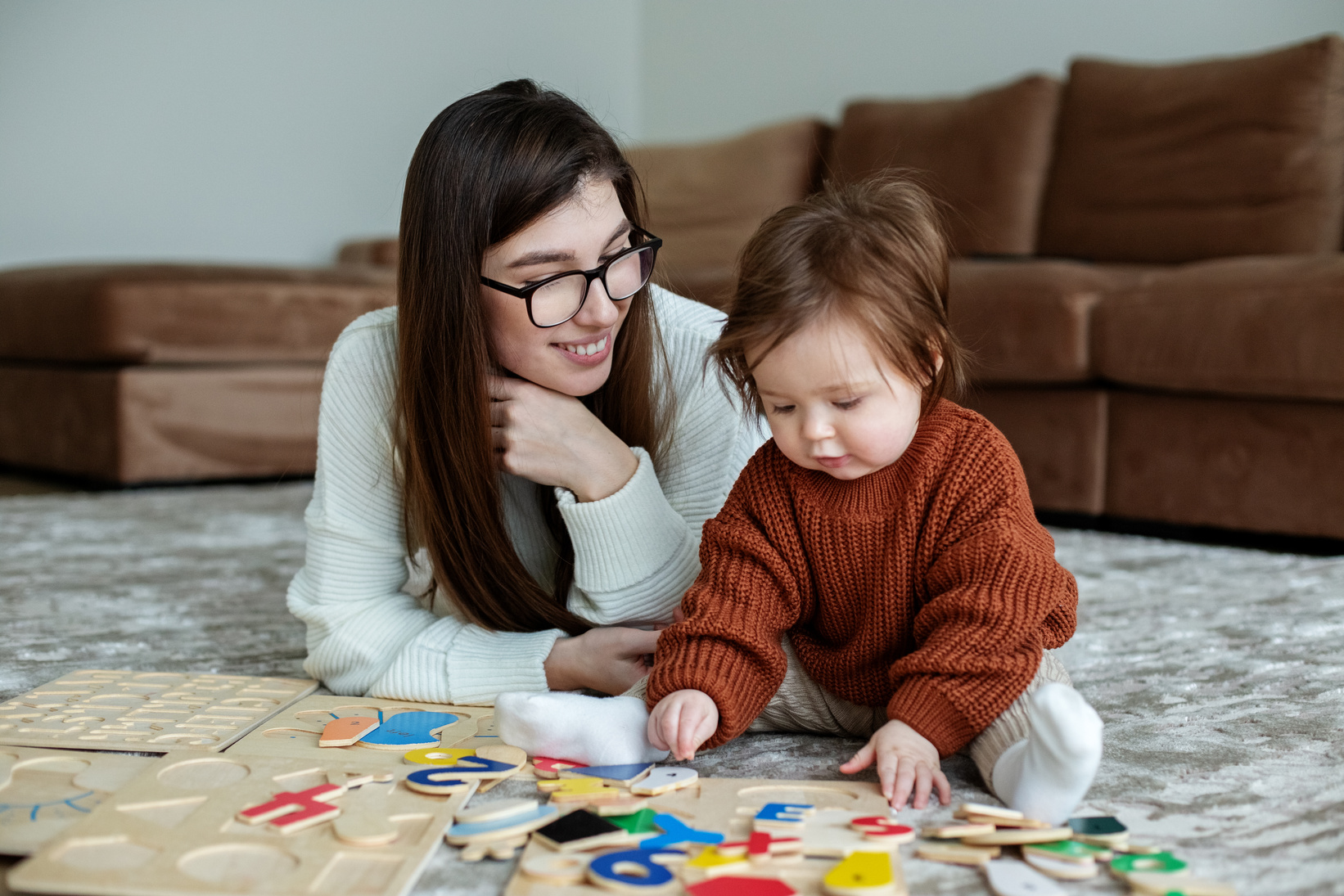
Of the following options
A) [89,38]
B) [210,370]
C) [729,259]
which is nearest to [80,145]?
[89,38]

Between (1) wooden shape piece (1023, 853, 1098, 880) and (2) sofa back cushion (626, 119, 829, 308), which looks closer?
(1) wooden shape piece (1023, 853, 1098, 880)

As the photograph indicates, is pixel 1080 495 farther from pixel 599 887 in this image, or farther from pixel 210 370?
pixel 210 370

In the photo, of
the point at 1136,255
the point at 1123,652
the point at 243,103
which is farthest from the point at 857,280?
the point at 243,103

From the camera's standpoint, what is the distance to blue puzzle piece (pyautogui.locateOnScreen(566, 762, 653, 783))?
0.79 meters

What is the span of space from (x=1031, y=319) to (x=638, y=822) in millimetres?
1462

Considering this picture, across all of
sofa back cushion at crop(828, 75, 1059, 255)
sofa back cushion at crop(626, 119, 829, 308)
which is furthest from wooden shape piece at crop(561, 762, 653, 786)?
sofa back cushion at crop(626, 119, 829, 308)

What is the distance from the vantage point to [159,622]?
1.37 metres

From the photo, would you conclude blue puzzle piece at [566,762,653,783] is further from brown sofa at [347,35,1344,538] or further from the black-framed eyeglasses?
brown sofa at [347,35,1344,538]

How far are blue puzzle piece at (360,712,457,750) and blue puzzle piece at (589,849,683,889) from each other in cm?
26

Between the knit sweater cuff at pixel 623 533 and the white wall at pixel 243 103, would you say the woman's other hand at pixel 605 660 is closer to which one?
the knit sweater cuff at pixel 623 533

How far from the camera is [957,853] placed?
2.22ft

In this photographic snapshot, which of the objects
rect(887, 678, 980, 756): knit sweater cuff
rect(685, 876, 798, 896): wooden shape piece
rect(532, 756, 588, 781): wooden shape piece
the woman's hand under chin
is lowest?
rect(532, 756, 588, 781): wooden shape piece

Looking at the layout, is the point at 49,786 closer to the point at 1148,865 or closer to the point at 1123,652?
the point at 1148,865

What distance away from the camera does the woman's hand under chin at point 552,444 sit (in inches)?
41.0
